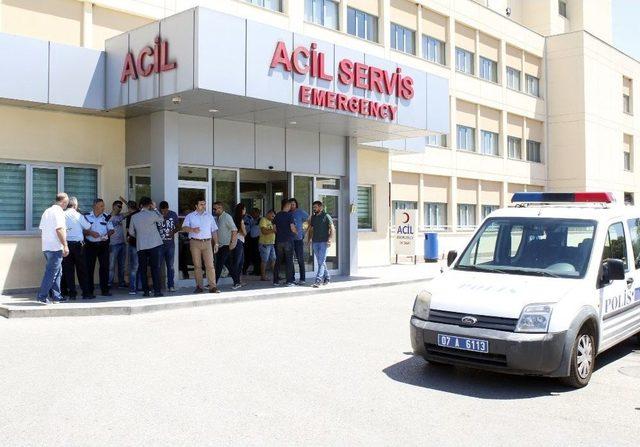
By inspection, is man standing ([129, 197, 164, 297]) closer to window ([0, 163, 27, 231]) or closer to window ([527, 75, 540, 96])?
window ([0, 163, 27, 231])

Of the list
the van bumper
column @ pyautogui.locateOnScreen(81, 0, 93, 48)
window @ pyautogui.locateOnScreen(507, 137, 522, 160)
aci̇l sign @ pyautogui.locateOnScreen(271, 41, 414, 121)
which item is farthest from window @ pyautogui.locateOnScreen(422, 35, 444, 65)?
the van bumper

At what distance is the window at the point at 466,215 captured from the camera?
28.2 m

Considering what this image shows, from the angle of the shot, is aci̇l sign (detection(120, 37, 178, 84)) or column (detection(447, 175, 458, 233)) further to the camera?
column (detection(447, 175, 458, 233))

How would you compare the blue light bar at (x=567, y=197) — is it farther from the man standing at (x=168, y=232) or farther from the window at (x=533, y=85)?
the window at (x=533, y=85)

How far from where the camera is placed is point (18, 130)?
12.8 metres

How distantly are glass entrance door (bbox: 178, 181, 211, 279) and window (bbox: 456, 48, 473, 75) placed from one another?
16.9m

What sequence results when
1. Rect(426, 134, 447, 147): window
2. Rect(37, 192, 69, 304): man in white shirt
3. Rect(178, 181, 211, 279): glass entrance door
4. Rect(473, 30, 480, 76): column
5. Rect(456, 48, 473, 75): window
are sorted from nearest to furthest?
Rect(37, 192, 69, 304): man in white shirt
Rect(178, 181, 211, 279): glass entrance door
Rect(426, 134, 447, 147): window
Rect(456, 48, 473, 75): window
Rect(473, 30, 480, 76): column

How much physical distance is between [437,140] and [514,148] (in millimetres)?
7256

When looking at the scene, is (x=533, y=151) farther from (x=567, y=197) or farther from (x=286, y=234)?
(x=567, y=197)

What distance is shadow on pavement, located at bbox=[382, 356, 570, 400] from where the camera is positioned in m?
6.15

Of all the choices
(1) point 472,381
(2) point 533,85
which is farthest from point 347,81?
(2) point 533,85

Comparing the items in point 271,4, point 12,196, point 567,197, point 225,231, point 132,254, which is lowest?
point 132,254

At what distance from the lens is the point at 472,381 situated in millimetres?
6562

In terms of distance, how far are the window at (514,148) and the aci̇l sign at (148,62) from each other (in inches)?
884
